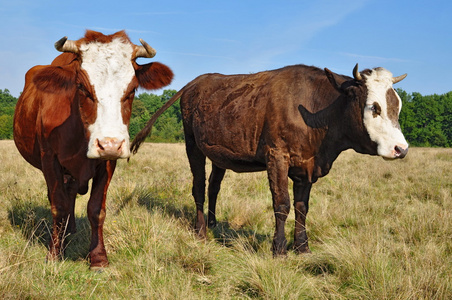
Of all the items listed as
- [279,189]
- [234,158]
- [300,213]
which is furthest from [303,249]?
[234,158]

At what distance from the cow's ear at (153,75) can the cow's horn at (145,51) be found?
11cm

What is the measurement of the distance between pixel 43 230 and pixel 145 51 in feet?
9.98

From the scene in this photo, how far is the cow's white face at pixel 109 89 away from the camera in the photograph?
3.10 meters

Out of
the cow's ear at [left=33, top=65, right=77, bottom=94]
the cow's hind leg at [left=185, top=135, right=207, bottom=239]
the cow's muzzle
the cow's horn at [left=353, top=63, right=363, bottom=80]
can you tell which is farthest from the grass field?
the cow's horn at [left=353, top=63, right=363, bottom=80]

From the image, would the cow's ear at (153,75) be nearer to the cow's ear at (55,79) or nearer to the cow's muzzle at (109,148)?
the cow's ear at (55,79)

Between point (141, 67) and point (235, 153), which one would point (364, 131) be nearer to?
point (235, 153)

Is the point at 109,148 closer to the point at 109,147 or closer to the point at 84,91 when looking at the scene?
the point at 109,147

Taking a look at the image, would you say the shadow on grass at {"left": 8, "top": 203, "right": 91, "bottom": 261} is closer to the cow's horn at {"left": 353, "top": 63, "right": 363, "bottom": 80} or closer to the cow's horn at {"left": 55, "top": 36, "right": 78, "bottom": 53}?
the cow's horn at {"left": 55, "top": 36, "right": 78, "bottom": 53}

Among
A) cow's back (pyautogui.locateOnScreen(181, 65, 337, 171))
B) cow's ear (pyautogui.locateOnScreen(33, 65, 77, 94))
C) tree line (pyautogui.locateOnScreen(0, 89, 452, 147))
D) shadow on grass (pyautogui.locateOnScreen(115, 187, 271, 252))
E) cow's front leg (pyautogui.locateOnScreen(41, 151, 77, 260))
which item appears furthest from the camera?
tree line (pyautogui.locateOnScreen(0, 89, 452, 147))

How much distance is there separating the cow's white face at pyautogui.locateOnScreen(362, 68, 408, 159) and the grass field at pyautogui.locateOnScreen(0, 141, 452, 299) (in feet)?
2.96

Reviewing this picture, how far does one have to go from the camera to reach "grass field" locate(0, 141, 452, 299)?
3.10 m

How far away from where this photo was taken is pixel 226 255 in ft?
14.2

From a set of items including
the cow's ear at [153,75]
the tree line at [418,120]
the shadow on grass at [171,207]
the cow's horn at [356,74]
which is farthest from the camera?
the tree line at [418,120]

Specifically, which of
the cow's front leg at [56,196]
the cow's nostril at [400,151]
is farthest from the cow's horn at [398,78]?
the cow's front leg at [56,196]
